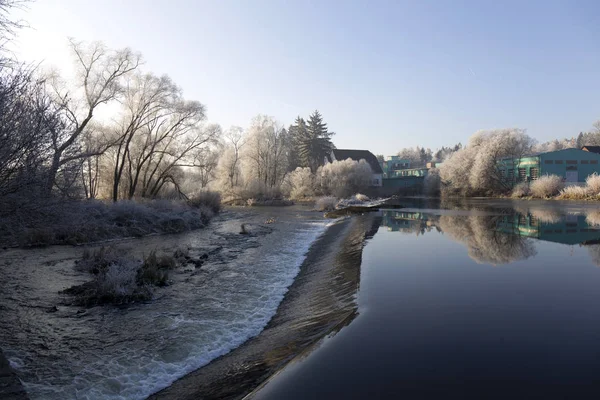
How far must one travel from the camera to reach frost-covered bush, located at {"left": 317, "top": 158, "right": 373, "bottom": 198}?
191 feet

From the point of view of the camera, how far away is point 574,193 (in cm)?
4000


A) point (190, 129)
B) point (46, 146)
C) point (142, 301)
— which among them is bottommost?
point (142, 301)

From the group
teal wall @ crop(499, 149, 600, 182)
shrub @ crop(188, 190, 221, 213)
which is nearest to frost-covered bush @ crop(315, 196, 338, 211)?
shrub @ crop(188, 190, 221, 213)

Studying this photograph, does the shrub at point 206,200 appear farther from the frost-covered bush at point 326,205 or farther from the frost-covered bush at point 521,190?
the frost-covered bush at point 521,190

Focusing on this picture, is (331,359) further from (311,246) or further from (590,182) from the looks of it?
(590,182)

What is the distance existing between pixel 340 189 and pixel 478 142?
20961 mm

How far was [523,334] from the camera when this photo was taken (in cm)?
632

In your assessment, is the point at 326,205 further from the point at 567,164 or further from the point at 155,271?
the point at 567,164

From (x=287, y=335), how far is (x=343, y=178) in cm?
5222

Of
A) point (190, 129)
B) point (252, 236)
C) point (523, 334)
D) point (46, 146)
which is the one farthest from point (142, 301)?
point (190, 129)

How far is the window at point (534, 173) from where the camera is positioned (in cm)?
4866

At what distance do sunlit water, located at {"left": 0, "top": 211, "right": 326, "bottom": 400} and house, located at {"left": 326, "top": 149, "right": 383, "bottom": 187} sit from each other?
59983mm

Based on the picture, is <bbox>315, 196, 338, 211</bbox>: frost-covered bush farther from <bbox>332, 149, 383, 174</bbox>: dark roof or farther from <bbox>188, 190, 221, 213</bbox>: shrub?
<bbox>332, 149, 383, 174</bbox>: dark roof

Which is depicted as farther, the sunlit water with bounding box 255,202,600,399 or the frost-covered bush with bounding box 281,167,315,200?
the frost-covered bush with bounding box 281,167,315,200
